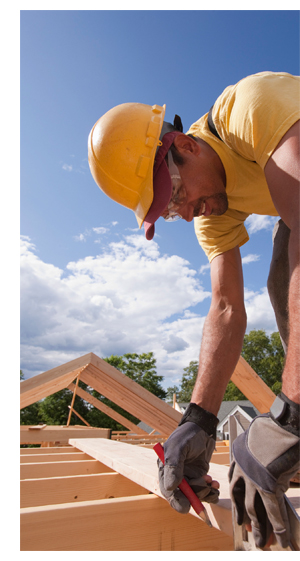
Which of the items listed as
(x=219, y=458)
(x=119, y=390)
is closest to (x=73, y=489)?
(x=219, y=458)

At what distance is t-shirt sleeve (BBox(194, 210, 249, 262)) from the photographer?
2285mm

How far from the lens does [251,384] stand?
168 inches

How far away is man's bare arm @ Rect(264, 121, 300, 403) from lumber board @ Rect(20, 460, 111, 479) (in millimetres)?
1969

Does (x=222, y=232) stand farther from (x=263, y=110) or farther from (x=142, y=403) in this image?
(x=142, y=403)

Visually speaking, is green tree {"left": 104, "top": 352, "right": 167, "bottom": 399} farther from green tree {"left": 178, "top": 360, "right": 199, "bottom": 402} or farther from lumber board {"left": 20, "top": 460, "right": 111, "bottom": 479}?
lumber board {"left": 20, "top": 460, "right": 111, "bottom": 479}

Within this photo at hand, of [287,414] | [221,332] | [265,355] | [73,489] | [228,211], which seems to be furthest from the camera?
[265,355]

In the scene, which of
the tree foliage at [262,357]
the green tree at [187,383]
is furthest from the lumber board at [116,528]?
the green tree at [187,383]

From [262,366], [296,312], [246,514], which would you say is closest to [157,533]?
[246,514]

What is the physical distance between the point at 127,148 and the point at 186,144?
1.12 ft

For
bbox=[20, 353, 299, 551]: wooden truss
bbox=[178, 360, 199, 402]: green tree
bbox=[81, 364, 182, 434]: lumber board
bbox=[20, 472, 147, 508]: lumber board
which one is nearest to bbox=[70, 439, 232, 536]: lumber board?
bbox=[20, 353, 299, 551]: wooden truss

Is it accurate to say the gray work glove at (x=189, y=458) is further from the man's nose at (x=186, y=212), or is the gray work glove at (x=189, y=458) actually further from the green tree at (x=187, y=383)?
the green tree at (x=187, y=383)

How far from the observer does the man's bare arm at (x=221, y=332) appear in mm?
1735

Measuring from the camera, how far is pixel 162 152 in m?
1.92

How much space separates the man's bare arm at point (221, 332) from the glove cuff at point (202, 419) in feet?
0.14
